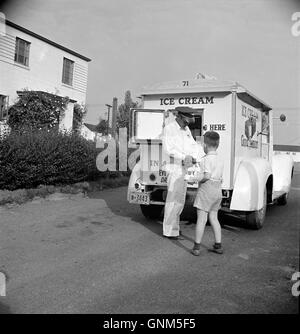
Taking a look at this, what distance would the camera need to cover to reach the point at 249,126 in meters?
7.33

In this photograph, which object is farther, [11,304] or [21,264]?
[21,264]

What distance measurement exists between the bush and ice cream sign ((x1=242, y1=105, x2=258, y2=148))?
5.65 m

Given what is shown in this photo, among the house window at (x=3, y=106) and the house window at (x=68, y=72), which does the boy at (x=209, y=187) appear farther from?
the house window at (x=68, y=72)

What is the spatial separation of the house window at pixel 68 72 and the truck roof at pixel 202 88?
16.0 m

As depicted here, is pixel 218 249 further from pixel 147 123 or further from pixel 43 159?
pixel 43 159

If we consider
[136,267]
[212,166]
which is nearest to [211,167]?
[212,166]

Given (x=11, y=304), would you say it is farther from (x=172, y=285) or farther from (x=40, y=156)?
(x=40, y=156)

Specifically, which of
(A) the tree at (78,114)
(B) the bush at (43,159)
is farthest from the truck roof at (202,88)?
(A) the tree at (78,114)

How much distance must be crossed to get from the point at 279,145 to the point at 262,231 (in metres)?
3.94

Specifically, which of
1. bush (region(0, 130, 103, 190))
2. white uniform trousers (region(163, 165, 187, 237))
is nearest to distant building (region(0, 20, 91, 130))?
bush (region(0, 130, 103, 190))

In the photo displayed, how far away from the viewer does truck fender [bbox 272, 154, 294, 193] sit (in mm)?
8602

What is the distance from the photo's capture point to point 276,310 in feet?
11.0

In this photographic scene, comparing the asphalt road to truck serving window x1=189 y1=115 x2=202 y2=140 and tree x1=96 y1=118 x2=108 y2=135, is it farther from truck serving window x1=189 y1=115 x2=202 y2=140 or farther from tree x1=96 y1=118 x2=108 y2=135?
tree x1=96 y1=118 x2=108 y2=135
